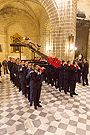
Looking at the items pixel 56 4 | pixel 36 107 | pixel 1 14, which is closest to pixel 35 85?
pixel 36 107

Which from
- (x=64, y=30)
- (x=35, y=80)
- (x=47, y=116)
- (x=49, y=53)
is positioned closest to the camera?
(x=47, y=116)

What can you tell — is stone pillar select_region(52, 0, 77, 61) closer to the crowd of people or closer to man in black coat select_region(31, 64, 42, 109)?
the crowd of people

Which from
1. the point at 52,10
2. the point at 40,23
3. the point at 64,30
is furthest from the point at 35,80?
the point at 40,23

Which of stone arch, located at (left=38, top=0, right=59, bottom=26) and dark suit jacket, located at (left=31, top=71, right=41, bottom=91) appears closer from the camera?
dark suit jacket, located at (left=31, top=71, right=41, bottom=91)

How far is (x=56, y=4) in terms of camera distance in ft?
29.9

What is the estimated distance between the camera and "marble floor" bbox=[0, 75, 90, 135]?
123 inches

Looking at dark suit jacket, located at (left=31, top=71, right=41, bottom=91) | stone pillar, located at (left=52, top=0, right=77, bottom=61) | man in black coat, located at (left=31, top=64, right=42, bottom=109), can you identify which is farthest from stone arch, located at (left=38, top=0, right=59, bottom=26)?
dark suit jacket, located at (left=31, top=71, right=41, bottom=91)

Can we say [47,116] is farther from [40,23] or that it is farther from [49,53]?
[40,23]

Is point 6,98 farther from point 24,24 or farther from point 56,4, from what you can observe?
point 24,24

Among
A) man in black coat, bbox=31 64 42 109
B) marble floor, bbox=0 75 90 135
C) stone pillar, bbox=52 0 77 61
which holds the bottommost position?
marble floor, bbox=0 75 90 135

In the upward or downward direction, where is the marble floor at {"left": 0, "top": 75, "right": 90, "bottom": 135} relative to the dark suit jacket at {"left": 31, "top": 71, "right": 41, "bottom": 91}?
downward

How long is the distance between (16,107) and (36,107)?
0.87 meters

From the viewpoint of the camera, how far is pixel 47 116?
382 cm

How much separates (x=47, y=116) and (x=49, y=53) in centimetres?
928
